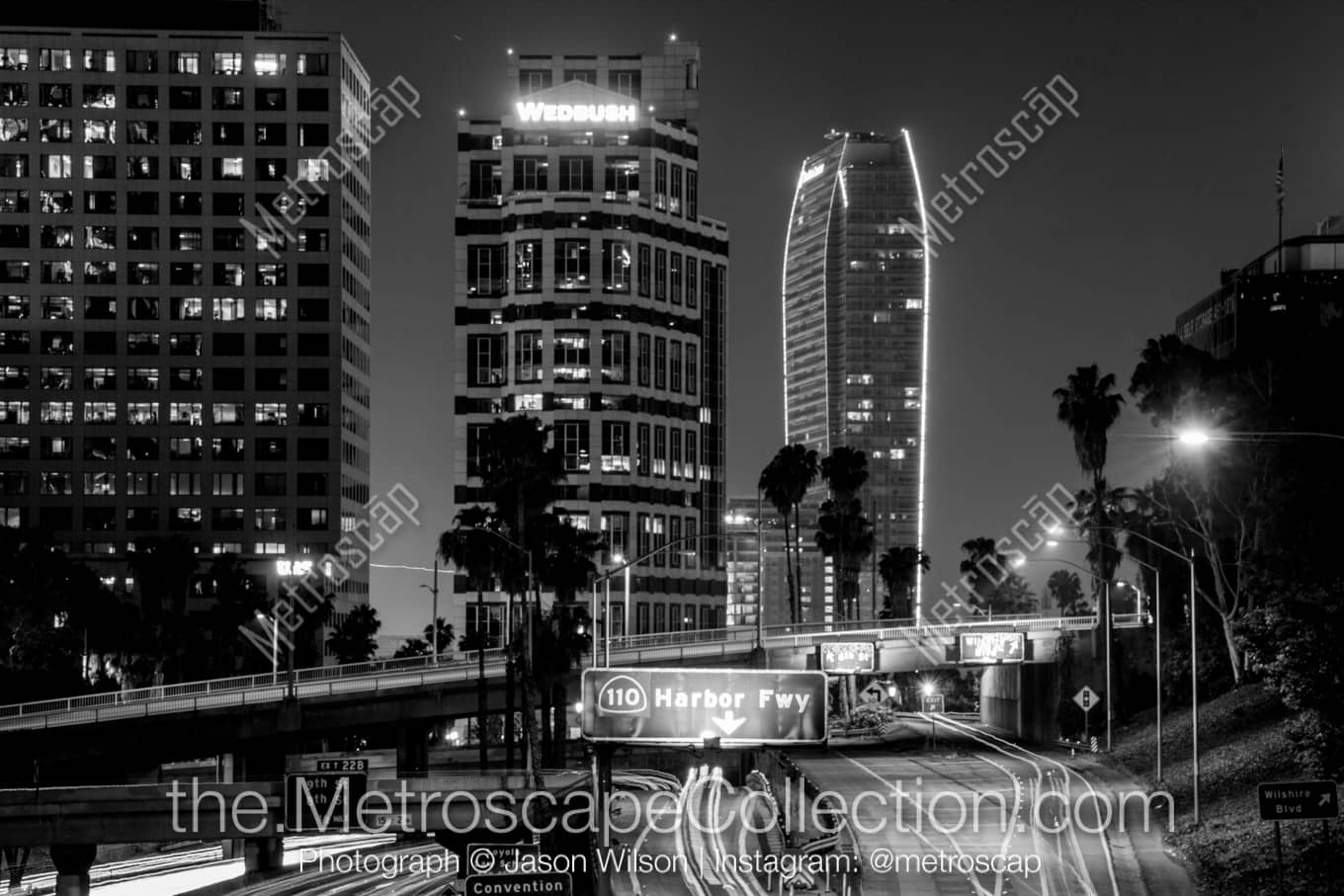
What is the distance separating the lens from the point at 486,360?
186 metres

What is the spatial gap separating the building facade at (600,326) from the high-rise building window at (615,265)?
0.16m

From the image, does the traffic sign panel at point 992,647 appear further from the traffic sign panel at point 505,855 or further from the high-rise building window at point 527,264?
the high-rise building window at point 527,264

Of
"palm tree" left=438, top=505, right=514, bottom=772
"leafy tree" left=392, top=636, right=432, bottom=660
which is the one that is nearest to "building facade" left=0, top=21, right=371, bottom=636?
"leafy tree" left=392, top=636, right=432, bottom=660

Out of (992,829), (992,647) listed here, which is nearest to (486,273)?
(992,647)

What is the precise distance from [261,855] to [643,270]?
122225 mm

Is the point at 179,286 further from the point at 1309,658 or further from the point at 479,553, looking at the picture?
the point at 1309,658

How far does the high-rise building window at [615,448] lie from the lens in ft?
599

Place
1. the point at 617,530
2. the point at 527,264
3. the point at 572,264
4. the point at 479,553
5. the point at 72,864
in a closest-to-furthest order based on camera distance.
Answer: the point at 72,864 < the point at 479,553 < the point at 617,530 < the point at 572,264 < the point at 527,264

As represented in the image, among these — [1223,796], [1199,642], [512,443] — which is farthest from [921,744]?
[1223,796]

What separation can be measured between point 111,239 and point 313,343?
2413 centimetres

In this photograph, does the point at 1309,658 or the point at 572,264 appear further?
the point at 572,264

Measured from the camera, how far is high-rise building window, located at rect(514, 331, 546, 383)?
600ft

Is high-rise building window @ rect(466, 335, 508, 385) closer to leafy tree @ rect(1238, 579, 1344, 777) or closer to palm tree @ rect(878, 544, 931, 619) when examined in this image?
palm tree @ rect(878, 544, 931, 619)

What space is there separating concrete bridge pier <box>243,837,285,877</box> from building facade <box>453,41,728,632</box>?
103m
